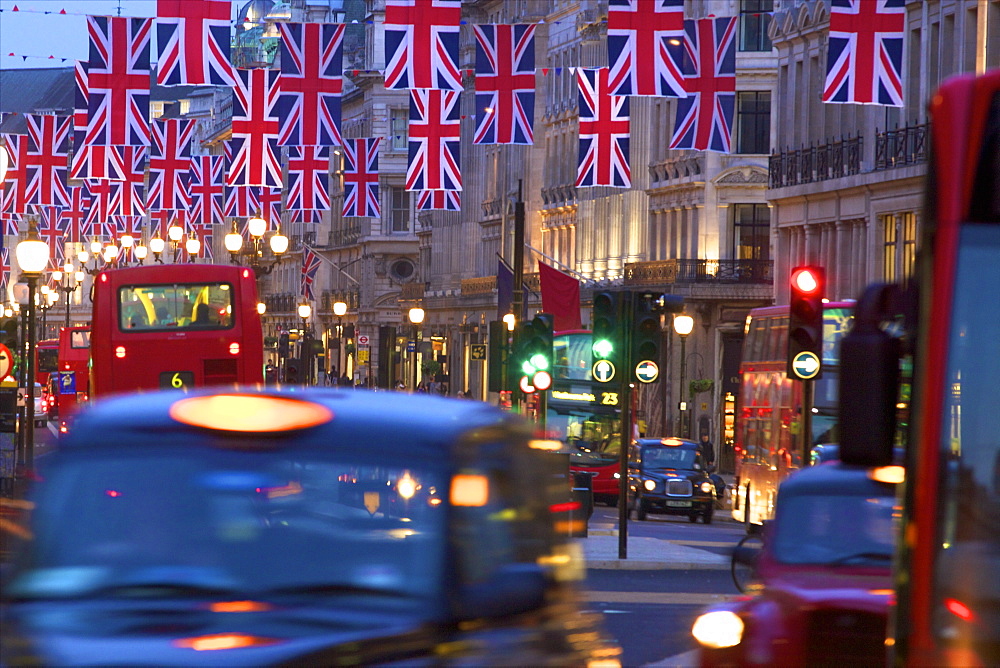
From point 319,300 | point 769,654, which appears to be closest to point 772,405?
point 769,654

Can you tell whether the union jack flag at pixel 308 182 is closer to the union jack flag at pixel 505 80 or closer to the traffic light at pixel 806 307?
the union jack flag at pixel 505 80

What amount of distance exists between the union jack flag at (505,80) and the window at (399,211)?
6641cm

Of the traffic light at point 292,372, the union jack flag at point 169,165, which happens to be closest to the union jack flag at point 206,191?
the union jack flag at point 169,165

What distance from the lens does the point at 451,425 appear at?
6199mm

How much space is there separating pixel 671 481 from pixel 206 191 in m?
30.2

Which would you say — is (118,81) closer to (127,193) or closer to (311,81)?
(311,81)

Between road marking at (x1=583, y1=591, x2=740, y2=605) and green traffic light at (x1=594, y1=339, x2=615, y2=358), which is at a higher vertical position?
green traffic light at (x1=594, y1=339, x2=615, y2=358)

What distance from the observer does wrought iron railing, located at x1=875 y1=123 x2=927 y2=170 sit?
136 feet

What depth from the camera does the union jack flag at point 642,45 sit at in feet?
94.4

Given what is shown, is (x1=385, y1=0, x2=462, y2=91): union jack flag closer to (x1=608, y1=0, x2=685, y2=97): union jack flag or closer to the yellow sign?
(x1=608, y1=0, x2=685, y2=97): union jack flag

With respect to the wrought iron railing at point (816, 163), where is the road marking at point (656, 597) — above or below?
Result: below

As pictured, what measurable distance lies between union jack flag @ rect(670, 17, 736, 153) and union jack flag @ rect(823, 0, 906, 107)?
4.74 meters

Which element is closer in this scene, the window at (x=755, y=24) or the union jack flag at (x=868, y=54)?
the union jack flag at (x=868, y=54)

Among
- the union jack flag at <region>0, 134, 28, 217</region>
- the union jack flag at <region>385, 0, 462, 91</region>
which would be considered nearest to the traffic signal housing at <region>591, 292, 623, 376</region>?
the union jack flag at <region>385, 0, 462, 91</region>
